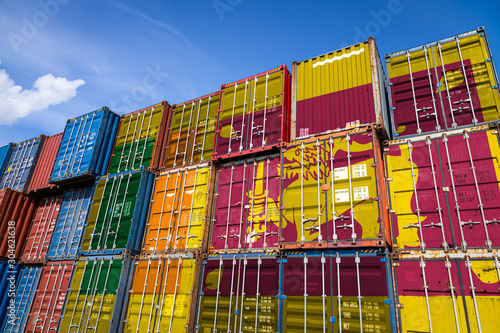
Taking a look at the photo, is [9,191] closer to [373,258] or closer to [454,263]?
[373,258]

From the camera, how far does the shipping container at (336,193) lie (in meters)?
8.92

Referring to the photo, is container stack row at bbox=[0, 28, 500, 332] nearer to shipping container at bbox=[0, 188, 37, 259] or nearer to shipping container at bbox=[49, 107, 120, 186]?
shipping container at bbox=[49, 107, 120, 186]

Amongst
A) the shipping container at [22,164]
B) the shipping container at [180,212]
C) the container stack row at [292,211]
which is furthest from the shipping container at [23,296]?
the shipping container at [180,212]

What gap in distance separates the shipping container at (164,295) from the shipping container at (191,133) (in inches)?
166

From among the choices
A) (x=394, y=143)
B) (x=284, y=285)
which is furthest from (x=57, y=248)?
(x=394, y=143)

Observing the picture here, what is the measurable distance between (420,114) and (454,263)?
4.50 metres

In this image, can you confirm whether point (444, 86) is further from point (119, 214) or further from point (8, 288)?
point (8, 288)

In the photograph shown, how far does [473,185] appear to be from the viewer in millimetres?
8375

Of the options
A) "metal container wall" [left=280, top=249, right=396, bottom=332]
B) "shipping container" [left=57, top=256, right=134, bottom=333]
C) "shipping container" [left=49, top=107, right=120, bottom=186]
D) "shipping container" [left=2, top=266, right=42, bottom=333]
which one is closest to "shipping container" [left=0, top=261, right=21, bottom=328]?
"shipping container" [left=2, top=266, right=42, bottom=333]

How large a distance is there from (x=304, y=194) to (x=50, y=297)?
11707 millimetres

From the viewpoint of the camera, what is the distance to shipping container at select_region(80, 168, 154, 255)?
13148 millimetres

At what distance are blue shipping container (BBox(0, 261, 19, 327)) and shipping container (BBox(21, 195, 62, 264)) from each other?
0.70 meters

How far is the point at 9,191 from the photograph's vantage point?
1780cm

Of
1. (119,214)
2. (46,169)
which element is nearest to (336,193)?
(119,214)
